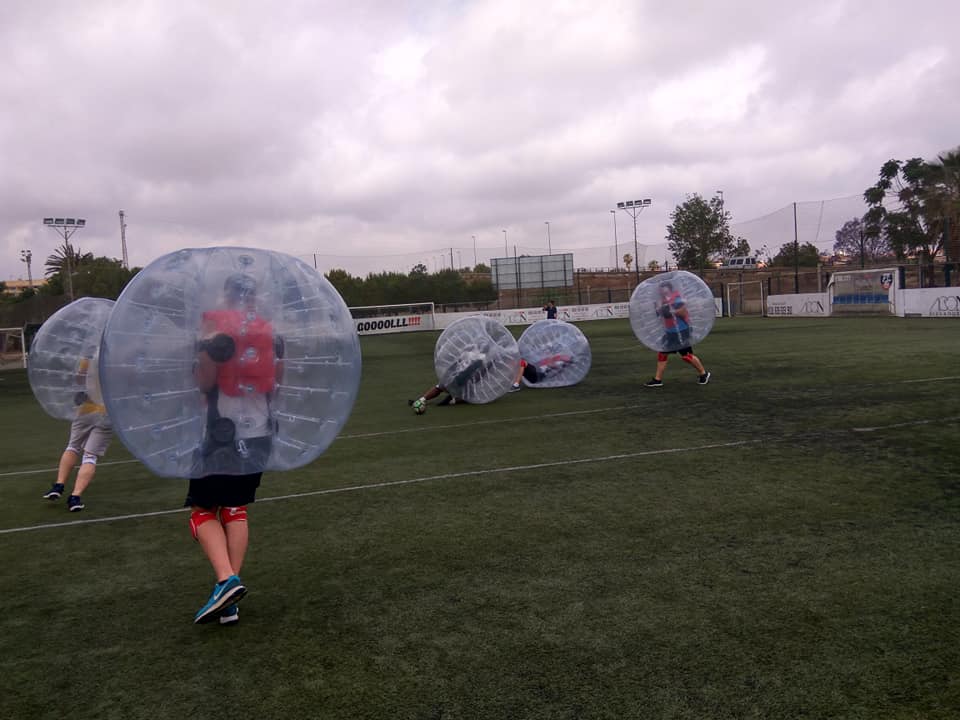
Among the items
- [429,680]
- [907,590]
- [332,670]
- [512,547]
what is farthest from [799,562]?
[332,670]

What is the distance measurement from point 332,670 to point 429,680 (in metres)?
0.43

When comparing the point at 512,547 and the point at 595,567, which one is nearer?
the point at 595,567

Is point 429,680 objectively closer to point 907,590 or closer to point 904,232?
point 907,590

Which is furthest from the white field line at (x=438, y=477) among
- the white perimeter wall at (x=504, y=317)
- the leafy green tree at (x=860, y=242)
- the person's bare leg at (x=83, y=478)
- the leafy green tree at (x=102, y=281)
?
the leafy green tree at (x=102, y=281)

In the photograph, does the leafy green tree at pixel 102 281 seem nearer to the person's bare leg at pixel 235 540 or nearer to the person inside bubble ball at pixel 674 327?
the person inside bubble ball at pixel 674 327

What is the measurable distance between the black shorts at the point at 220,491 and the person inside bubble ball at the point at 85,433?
104 inches

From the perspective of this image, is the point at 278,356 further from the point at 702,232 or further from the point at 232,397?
the point at 702,232

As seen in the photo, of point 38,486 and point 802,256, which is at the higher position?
point 802,256

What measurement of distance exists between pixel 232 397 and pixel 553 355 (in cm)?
976

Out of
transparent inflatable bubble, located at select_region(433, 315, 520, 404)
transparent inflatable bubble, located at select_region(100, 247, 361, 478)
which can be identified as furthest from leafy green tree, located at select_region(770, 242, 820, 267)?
transparent inflatable bubble, located at select_region(100, 247, 361, 478)

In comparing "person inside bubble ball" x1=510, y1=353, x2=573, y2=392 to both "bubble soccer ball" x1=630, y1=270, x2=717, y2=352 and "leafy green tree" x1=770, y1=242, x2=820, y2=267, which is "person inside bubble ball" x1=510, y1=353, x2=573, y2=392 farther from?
"leafy green tree" x1=770, y1=242, x2=820, y2=267

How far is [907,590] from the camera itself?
3.67 meters

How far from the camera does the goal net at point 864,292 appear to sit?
2911 cm

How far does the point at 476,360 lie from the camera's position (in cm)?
1103
